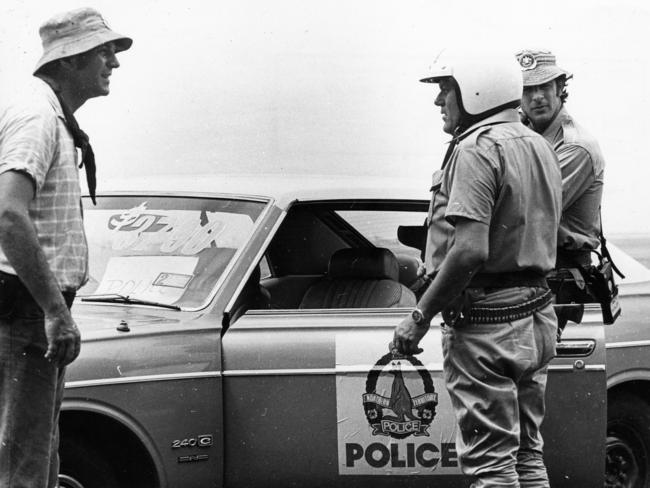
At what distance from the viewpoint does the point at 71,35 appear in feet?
11.5

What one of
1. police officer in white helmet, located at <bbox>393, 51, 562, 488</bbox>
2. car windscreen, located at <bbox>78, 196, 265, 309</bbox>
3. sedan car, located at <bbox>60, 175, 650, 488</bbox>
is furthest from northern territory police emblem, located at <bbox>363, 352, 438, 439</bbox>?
car windscreen, located at <bbox>78, 196, 265, 309</bbox>

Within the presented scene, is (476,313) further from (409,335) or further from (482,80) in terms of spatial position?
(482,80)

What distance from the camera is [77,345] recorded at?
3250 millimetres

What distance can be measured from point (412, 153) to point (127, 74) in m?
4.22

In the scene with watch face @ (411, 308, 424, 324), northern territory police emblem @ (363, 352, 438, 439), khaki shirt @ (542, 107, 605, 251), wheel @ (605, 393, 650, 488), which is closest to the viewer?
watch face @ (411, 308, 424, 324)

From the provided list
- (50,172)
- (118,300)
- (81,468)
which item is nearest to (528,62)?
(118,300)

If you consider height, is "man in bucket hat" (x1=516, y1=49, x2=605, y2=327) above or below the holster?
above

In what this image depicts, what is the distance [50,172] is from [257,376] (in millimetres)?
1308

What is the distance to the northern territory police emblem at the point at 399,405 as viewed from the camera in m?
4.29

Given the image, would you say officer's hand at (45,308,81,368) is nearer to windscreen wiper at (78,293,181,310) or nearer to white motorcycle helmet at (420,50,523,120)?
windscreen wiper at (78,293,181,310)

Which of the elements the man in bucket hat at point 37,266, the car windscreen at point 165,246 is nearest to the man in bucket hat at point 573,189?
the car windscreen at point 165,246

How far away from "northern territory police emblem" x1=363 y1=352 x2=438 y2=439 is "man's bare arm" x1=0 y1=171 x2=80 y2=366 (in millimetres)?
1392

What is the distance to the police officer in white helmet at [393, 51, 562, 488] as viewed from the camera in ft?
12.0

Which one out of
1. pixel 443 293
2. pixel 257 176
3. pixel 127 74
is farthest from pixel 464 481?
pixel 127 74
